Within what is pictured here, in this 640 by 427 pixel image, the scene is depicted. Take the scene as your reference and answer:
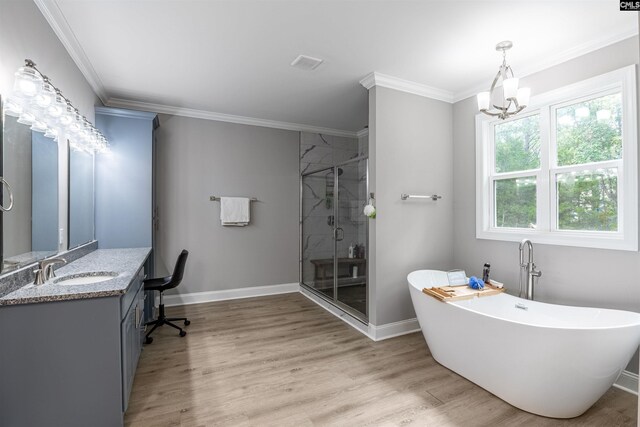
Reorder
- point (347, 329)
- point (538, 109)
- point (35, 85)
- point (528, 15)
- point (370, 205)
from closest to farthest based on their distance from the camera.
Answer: point (35, 85), point (528, 15), point (538, 109), point (370, 205), point (347, 329)

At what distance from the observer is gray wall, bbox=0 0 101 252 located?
160 cm

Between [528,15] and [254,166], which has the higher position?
[528,15]

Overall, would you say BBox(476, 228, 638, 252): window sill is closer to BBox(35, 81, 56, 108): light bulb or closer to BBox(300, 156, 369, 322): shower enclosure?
BBox(300, 156, 369, 322): shower enclosure

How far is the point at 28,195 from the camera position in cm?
185

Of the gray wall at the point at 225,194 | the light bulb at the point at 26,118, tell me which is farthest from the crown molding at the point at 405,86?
the light bulb at the point at 26,118

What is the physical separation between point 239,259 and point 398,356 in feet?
8.53

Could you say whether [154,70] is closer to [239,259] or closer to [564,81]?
[239,259]

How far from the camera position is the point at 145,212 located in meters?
3.36

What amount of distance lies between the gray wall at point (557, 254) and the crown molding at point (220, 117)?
2.08m

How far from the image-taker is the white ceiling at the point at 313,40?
2.01 meters

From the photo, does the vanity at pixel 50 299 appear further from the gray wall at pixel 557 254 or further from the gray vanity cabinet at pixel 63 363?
the gray wall at pixel 557 254


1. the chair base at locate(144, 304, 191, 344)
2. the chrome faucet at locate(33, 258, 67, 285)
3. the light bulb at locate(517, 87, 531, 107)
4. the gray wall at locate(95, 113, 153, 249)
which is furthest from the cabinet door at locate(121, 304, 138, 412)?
the light bulb at locate(517, 87, 531, 107)

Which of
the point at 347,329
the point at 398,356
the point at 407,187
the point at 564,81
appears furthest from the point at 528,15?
the point at 347,329

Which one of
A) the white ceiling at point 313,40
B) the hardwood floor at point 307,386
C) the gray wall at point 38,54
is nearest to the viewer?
the gray wall at point 38,54
